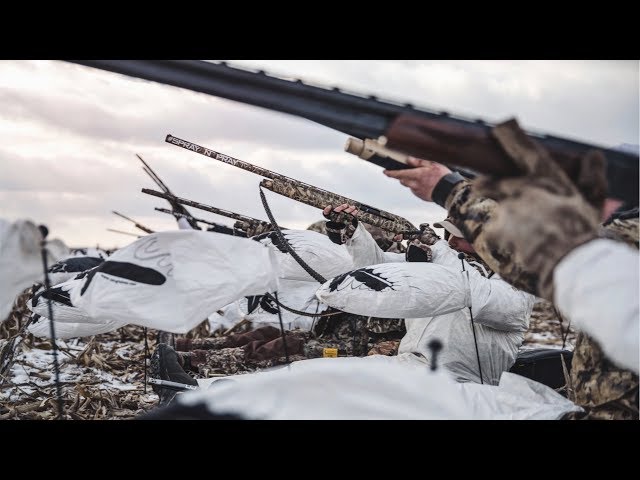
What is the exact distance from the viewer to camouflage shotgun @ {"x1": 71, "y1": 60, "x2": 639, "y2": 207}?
2.27 metres

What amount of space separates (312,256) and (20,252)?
3.67 m

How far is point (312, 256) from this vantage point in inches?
248

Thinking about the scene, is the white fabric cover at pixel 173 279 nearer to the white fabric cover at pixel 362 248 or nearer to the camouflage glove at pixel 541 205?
the camouflage glove at pixel 541 205

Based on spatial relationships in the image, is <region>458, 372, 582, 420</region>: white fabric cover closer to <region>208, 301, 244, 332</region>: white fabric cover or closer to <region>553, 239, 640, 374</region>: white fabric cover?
<region>553, 239, 640, 374</region>: white fabric cover

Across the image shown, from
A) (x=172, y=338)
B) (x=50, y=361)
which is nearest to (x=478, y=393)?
(x=172, y=338)

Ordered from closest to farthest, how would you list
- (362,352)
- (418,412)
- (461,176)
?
(418,412) → (461,176) → (362,352)

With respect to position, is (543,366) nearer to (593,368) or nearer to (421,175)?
(593,368)

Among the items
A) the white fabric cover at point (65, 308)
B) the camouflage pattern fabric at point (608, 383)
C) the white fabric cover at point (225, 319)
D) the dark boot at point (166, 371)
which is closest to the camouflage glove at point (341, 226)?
the dark boot at point (166, 371)

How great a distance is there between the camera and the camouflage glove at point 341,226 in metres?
5.47

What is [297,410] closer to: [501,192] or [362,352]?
[501,192]

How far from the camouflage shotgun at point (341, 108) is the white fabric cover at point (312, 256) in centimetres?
379

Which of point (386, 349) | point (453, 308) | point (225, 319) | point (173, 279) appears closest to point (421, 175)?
point (173, 279)

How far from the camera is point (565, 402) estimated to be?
296cm
